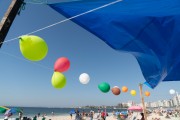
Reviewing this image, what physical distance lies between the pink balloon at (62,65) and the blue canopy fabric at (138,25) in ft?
5.41

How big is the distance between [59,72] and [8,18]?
216 cm

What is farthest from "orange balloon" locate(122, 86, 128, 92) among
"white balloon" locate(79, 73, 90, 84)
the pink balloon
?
→ the pink balloon

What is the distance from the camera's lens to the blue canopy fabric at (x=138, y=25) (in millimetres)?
2903

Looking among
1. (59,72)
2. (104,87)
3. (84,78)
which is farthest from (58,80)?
(104,87)

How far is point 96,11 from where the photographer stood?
10.3 ft

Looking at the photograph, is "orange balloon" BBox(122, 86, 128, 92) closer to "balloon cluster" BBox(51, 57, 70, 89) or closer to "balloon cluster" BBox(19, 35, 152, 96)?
"balloon cluster" BBox(19, 35, 152, 96)

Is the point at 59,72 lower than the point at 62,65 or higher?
lower

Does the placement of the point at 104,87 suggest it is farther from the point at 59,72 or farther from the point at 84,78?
the point at 59,72

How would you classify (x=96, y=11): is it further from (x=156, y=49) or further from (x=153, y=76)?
(x=153, y=76)

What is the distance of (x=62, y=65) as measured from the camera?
4.88 m

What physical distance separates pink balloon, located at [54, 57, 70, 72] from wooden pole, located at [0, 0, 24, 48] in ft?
6.62

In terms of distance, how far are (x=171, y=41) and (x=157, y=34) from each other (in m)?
0.31

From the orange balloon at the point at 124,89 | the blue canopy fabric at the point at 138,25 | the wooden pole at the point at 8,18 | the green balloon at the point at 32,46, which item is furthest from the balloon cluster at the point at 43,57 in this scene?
the orange balloon at the point at 124,89

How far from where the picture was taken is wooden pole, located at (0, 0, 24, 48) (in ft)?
9.32
